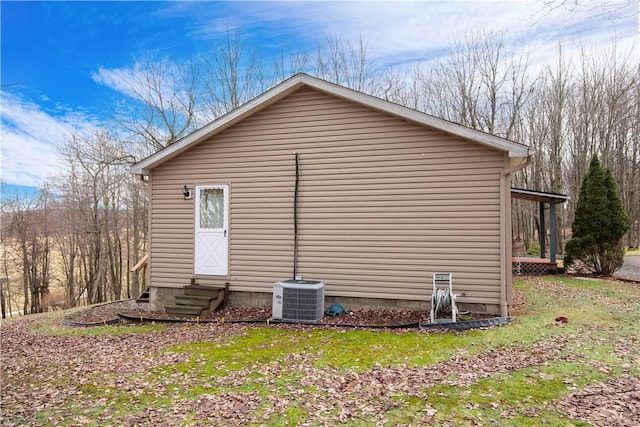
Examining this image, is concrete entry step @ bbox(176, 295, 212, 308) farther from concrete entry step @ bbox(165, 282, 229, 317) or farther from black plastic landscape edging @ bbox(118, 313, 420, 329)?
black plastic landscape edging @ bbox(118, 313, 420, 329)

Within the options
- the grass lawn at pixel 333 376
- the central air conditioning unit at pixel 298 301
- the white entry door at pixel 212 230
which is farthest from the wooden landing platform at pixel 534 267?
the white entry door at pixel 212 230

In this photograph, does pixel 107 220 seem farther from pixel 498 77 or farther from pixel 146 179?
pixel 498 77

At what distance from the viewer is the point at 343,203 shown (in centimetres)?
776

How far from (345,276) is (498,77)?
1946cm

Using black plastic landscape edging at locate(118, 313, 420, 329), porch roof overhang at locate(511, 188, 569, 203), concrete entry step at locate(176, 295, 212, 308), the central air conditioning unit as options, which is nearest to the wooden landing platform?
porch roof overhang at locate(511, 188, 569, 203)

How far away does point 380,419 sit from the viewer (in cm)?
329

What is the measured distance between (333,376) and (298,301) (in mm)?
2909

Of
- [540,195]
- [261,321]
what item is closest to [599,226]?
[540,195]

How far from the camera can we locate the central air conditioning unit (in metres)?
7.13

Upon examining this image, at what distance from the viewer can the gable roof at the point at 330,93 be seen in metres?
6.64

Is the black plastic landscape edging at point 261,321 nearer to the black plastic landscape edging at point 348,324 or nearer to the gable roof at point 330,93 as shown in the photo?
the black plastic landscape edging at point 348,324

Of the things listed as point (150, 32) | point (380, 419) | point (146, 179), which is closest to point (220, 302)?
point (146, 179)

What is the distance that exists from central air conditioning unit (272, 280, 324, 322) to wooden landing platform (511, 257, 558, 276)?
30.7ft

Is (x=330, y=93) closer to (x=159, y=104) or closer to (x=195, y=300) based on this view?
(x=195, y=300)
